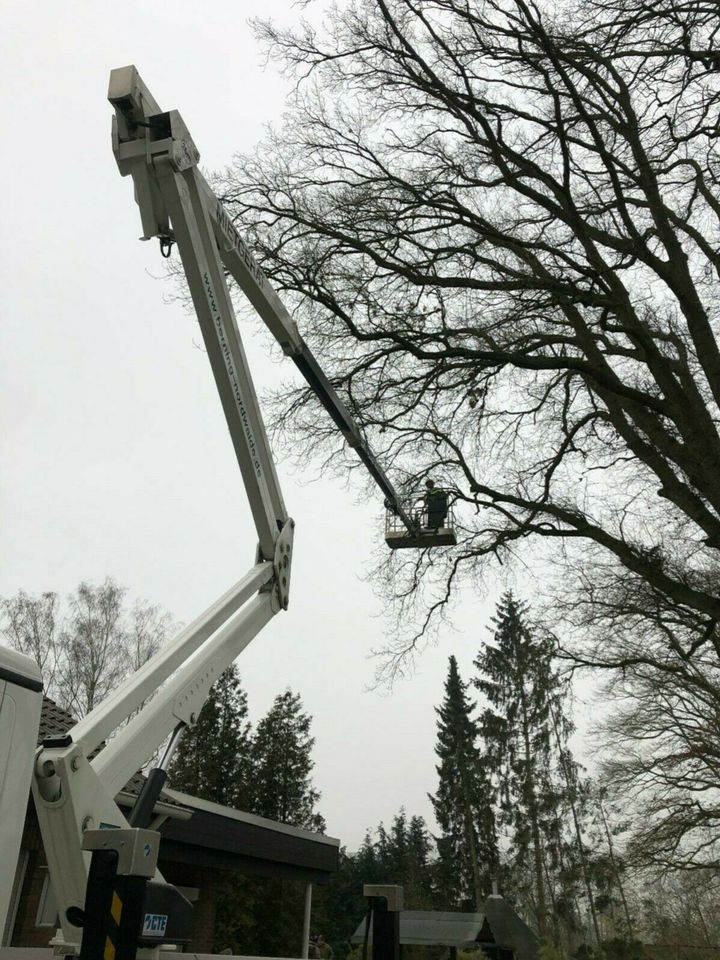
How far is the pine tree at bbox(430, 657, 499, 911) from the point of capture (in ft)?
149

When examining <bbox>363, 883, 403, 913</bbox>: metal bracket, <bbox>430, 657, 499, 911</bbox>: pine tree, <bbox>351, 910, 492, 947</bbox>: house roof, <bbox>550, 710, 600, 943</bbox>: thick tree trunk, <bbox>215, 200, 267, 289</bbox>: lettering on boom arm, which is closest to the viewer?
<bbox>363, 883, 403, 913</bbox>: metal bracket

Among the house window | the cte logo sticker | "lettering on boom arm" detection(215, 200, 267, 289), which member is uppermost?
"lettering on boom arm" detection(215, 200, 267, 289)

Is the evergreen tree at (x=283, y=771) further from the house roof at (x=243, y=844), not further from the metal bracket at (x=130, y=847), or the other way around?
the metal bracket at (x=130, y=847)

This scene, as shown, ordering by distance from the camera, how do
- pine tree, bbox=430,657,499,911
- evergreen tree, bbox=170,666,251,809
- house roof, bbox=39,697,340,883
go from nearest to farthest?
house roof, bbox=39,697,340,883
evergreen tree, bbox=170,666,251,809
pine tree, bbox=430,657,499,911

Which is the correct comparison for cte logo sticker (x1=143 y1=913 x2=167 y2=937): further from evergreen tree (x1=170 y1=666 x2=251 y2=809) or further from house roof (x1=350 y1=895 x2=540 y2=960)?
evergreen tree (x1=170 y1=666 x2=251 y2=809)

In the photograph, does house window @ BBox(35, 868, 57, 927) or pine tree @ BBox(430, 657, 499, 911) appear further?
pine tree @ BBox(430, 657, 499, 911)

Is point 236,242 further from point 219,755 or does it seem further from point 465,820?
point 465,820

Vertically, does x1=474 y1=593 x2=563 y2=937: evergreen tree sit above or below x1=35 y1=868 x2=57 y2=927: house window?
above

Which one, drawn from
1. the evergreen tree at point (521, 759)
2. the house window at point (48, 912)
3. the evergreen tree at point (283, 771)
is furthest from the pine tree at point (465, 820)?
the house window at point (48, 912)

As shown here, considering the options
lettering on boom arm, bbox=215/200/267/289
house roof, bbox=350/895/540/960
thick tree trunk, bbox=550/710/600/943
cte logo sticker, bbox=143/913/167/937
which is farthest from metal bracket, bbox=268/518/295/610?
thick tree trunk, bbox=550/710/600/943

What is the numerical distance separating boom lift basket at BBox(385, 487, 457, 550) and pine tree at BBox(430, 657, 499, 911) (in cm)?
3662

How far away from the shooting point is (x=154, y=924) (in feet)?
10.1

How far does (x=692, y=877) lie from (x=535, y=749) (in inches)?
954

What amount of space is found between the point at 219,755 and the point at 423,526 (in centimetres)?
3206
